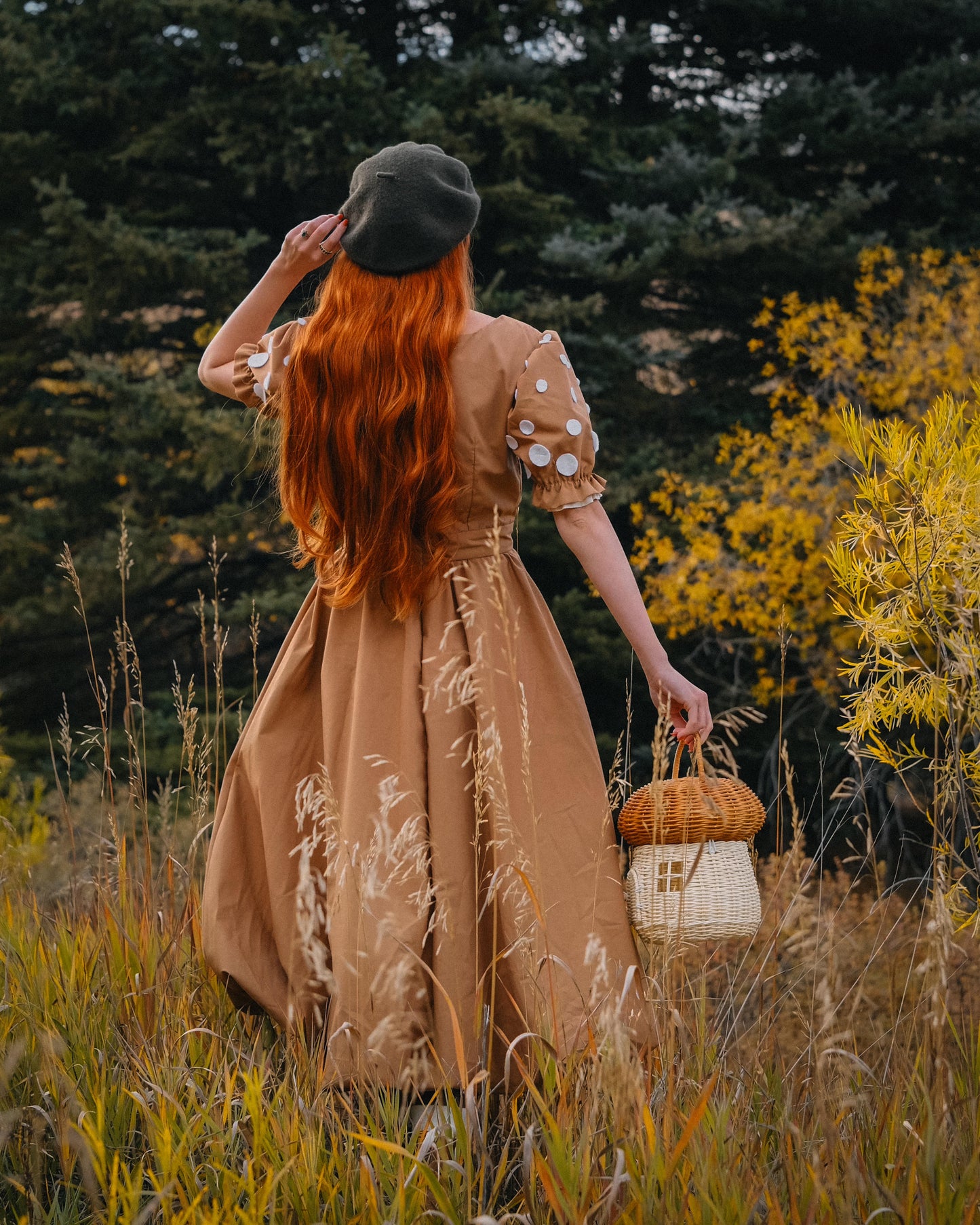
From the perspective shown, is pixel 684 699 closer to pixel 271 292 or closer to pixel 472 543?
pixel 472 543

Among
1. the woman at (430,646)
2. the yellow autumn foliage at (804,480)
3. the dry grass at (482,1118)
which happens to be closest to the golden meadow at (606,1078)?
the dry grass at (482,1118)

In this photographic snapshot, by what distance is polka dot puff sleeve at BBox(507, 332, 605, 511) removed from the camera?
155cm

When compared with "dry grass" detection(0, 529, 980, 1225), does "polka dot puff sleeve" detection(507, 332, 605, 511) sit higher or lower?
higher

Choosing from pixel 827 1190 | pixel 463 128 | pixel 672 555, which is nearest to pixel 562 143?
pixel 463 128

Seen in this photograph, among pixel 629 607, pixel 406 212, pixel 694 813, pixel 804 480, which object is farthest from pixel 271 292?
pixel 804 480

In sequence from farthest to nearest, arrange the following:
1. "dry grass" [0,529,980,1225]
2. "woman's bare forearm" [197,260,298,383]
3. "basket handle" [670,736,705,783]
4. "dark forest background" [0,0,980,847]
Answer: "dark forest background" [0,0,980,847] → "woman's bare forearm" [197,260,298,383] → "basket handle" [670,736,705,783] → "dry grass" [0,529,980,1225]

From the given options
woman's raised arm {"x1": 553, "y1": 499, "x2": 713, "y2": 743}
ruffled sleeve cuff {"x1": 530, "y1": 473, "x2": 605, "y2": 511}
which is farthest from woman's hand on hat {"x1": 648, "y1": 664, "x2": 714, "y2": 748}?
ruffled sleeve cuff {"x1": 530, "y1": 473, "x2": 605, "y2": 511}

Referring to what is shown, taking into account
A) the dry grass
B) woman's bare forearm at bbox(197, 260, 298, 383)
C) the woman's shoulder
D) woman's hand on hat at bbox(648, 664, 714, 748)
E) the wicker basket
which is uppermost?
woman's bare forearm at bbox(197, 260, 298, 383)

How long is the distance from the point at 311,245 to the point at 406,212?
0.23 m

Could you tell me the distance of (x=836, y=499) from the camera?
450 centimetres

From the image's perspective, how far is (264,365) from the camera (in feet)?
5.61

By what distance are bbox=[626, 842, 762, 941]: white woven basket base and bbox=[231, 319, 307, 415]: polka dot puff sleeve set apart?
927 mm

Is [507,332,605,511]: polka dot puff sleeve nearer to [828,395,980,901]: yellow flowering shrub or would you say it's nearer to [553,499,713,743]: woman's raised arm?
[553,499,713,743]: woman's raised arm

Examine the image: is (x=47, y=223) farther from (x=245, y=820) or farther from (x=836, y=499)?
(x=245, y=820)
